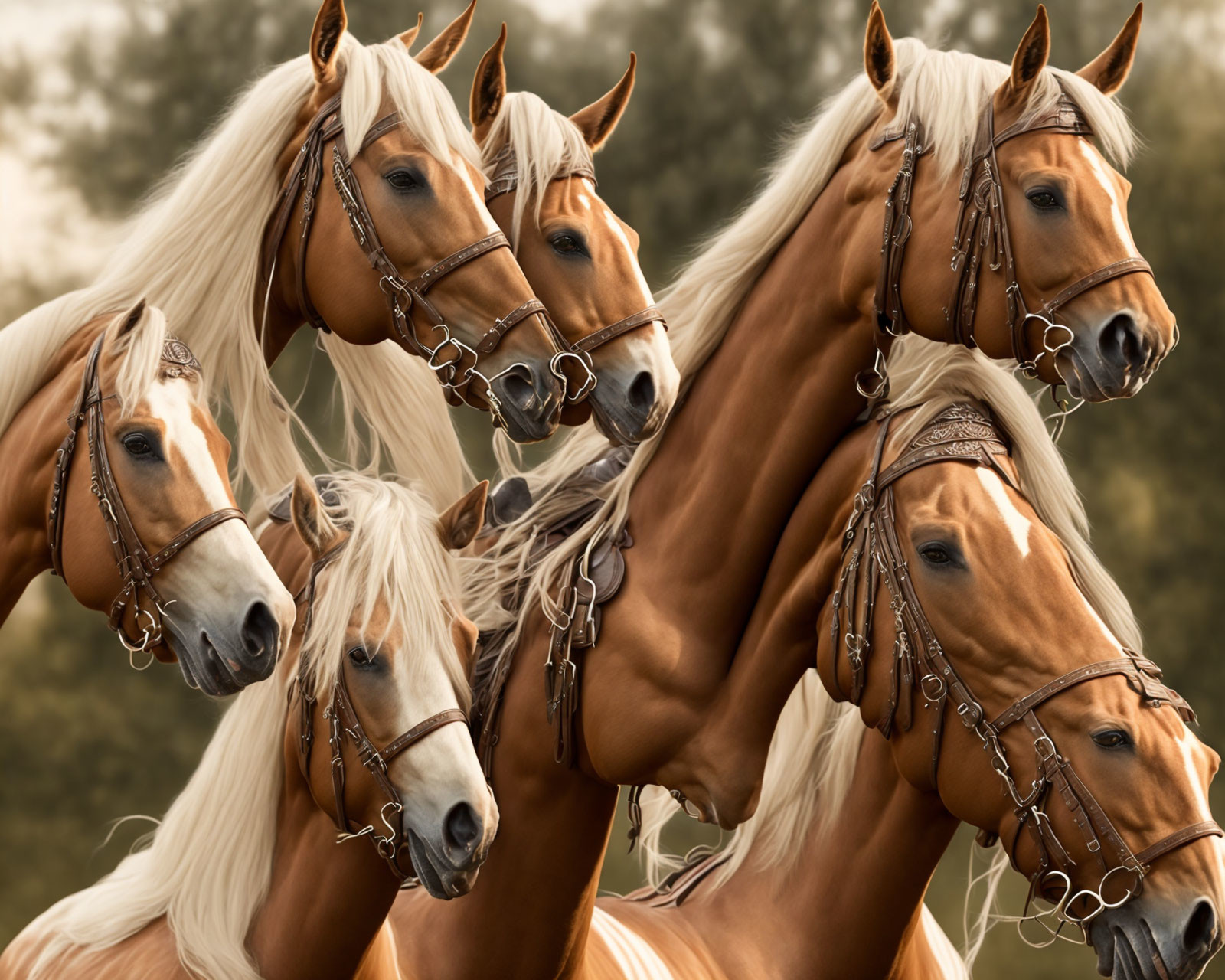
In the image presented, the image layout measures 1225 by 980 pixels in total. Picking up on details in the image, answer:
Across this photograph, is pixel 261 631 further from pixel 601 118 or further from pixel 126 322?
pixel 601 118

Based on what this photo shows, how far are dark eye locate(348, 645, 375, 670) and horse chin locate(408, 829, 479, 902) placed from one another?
0.33 metres

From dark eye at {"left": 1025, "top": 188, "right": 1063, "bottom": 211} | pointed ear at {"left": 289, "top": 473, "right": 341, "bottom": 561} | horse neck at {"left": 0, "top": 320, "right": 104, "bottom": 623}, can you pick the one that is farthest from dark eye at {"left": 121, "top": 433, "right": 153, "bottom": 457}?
dark eye at {"left": 1025, "top": 188, "right": 1063, "bottom": 211}

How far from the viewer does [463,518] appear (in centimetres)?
375

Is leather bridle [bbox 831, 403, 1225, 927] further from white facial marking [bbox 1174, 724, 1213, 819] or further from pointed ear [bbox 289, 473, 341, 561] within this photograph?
pointed ear [bbox 289, 473, 341, 561]

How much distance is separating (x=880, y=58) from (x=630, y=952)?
219 cm

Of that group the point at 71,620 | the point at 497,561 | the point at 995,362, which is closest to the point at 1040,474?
the point at 995,362

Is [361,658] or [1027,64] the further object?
[1027,64]

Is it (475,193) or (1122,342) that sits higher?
(475,193)

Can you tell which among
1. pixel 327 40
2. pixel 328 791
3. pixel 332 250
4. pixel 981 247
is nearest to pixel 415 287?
pixel 332 250

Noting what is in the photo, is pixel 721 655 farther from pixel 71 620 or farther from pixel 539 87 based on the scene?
pixel 539 87

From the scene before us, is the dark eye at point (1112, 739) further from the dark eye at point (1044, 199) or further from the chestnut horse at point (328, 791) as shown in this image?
the chestnut horse at point (328, 791)

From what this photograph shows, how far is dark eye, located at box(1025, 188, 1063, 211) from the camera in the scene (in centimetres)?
352

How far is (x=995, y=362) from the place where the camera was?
14.1ft

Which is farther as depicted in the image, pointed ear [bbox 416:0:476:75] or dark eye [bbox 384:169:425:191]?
pointed ear [bbox 416:0:476:75]
